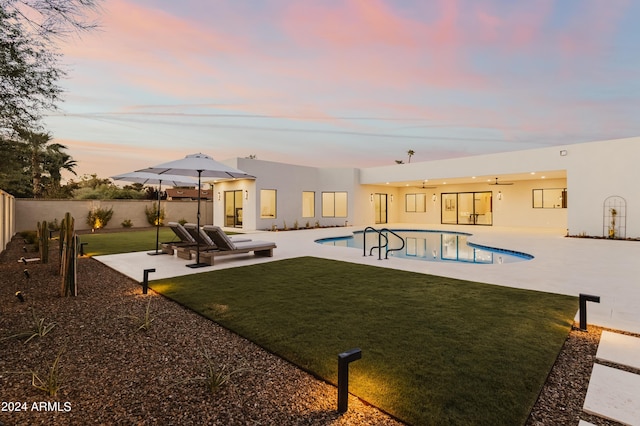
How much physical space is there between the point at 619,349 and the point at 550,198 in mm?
18603

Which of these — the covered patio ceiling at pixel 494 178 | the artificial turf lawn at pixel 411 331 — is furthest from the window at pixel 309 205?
the artificial turf lawn at pixel 411 331

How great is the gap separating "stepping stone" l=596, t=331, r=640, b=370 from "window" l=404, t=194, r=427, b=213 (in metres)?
20.6

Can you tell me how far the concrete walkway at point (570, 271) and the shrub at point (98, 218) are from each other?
1084 centimetres

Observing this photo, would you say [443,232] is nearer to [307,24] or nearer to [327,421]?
[307,24]

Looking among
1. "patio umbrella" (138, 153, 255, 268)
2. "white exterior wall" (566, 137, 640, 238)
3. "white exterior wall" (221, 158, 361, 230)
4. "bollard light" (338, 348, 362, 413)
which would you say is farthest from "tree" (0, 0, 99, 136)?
"white exterior wall" (566, 137, 640, 238)

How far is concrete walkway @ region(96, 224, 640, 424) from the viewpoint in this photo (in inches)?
103

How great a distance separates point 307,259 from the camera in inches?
341

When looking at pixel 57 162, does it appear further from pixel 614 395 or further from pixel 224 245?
pixel 614 395

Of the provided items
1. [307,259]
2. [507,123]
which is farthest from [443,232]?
[307,259]

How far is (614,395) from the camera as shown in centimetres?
240

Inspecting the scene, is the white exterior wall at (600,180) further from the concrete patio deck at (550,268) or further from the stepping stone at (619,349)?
the stepping stone at (619,349)

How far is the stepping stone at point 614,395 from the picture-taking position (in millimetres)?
2178

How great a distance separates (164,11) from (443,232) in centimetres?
1604

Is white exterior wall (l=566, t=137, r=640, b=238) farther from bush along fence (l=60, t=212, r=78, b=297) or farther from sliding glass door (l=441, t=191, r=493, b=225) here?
bush along fence (l=60, t=212, r=78, b=297)
